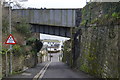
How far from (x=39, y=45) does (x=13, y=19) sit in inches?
430

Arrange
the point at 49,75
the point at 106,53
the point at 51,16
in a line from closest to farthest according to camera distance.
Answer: the point at 106,53 < the point at 49,75 < the point at 51,16

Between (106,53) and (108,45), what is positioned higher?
(108,45)

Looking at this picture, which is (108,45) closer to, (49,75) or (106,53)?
(106,53)

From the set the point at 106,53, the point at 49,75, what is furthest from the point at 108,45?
the point at 49,75

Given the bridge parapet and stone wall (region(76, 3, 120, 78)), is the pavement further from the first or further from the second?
the bridge parapet

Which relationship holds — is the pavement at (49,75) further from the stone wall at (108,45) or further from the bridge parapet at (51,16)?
the bridge parapet at (51,16)

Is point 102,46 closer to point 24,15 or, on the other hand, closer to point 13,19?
point 13,19

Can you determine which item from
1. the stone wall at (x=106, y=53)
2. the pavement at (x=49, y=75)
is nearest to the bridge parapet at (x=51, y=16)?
the pavement at (x=49, y=75)

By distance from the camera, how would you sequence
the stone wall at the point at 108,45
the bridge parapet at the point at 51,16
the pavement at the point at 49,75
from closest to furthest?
the stone wall at the point at 108,45 → the pavement at the point at 49,75 → the bridge parapet at the point at 51,16

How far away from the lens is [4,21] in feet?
66.1

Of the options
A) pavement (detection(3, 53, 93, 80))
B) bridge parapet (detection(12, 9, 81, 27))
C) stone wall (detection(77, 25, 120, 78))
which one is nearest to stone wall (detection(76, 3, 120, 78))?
stone wall (detection(77, 25, 120, 78))

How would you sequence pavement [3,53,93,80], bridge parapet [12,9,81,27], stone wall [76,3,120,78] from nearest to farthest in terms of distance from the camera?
stone wall [76,3,120,78] < pavement [3,53,93,80] < bridge parapet [12,9,81,27]

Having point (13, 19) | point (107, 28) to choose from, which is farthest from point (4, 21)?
point (107, 28)

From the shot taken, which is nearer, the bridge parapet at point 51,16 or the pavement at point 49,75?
the pavement at point 49,75
